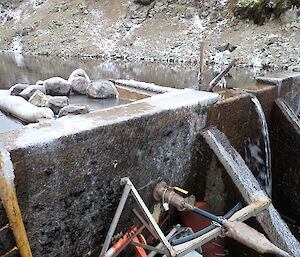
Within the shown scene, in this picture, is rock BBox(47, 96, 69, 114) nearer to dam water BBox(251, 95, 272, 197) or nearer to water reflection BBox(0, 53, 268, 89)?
dam water BBox(251, 95, 272, 197)

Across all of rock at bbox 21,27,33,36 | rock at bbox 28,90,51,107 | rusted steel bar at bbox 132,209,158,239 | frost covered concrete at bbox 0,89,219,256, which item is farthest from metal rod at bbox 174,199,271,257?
rock at bbox 21,27,33,36

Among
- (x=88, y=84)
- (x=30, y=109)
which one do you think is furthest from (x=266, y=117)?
(x=30, y=109)

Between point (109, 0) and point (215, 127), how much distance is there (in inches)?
1373

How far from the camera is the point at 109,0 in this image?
117 feet

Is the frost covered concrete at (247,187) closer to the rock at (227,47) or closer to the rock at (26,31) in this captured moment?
the rock at (227,47)

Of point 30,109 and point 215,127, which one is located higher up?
point 30,109

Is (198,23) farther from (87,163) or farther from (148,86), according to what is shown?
(87,163)

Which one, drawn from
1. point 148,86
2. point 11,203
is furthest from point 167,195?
point 148,86

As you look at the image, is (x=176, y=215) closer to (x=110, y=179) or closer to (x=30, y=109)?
(x=110, y=179)

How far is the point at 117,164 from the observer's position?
3344mm

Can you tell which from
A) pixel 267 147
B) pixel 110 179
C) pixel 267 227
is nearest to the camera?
pixel 110 179

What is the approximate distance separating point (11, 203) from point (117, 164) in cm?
117

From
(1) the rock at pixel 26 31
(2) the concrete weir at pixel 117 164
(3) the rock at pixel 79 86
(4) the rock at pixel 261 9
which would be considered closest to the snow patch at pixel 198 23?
(4) the rock at pixel 261 9

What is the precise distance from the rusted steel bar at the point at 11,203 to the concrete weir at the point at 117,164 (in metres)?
0.07
